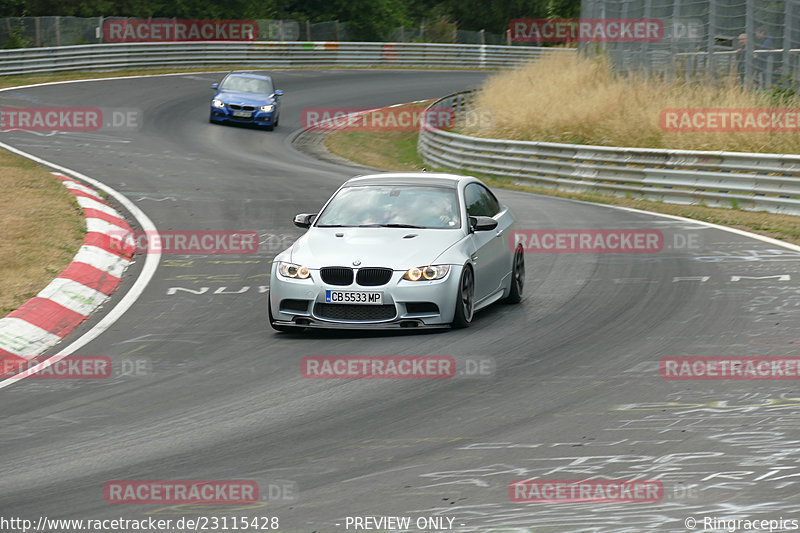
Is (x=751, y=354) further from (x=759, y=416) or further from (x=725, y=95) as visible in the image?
(x=725, y=95)

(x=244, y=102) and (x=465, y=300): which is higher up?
(x=465, y=300)

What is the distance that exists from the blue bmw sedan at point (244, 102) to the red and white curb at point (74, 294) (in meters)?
18.8

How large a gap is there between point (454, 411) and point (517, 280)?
4.63 metres

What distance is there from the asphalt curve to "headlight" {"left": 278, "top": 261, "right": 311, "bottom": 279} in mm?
564

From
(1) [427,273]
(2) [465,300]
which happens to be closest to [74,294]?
(1) [427,273]

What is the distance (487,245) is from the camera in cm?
1149

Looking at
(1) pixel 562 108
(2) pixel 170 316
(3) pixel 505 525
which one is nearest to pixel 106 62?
(1) pixel 562 108

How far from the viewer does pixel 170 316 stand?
1159cm
